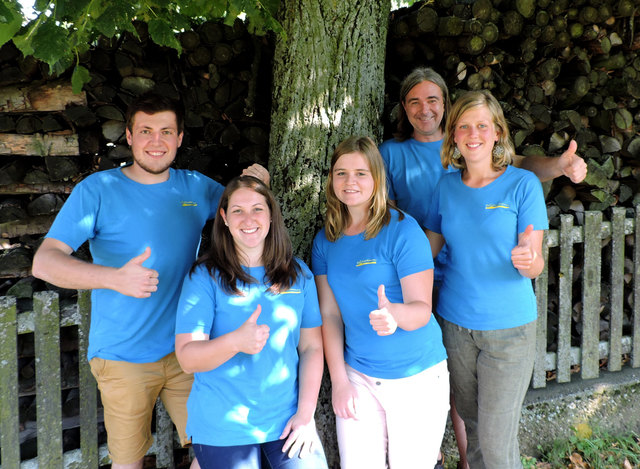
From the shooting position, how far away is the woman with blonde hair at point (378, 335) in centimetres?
212

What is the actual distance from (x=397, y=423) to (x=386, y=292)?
22.6 inches

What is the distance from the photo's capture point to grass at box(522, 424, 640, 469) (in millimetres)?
3265

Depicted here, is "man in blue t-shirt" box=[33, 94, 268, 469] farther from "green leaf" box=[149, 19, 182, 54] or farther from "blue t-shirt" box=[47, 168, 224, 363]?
"green leaf" box=[149, 19, 182, 54]

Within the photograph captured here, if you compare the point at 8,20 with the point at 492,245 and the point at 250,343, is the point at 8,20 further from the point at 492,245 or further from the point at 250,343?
the point at 492,245

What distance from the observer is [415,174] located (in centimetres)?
275

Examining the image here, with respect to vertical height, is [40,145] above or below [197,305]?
above

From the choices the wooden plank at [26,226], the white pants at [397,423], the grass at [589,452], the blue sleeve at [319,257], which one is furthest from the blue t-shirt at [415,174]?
the wooden plank at [26,226]

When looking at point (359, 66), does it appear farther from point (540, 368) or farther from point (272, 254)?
point (540, 368)

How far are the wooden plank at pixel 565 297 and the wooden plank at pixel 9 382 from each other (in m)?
3.46

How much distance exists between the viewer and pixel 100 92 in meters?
3.22

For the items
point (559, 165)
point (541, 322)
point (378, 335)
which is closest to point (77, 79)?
point (378, 335)

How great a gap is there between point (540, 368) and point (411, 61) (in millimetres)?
2431

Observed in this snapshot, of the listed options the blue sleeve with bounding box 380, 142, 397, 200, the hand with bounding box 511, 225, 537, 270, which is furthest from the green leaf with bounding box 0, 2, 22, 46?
the hand with bounding box 511, 225, 537, 270

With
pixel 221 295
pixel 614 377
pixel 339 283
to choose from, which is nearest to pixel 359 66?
pixel 339 283
